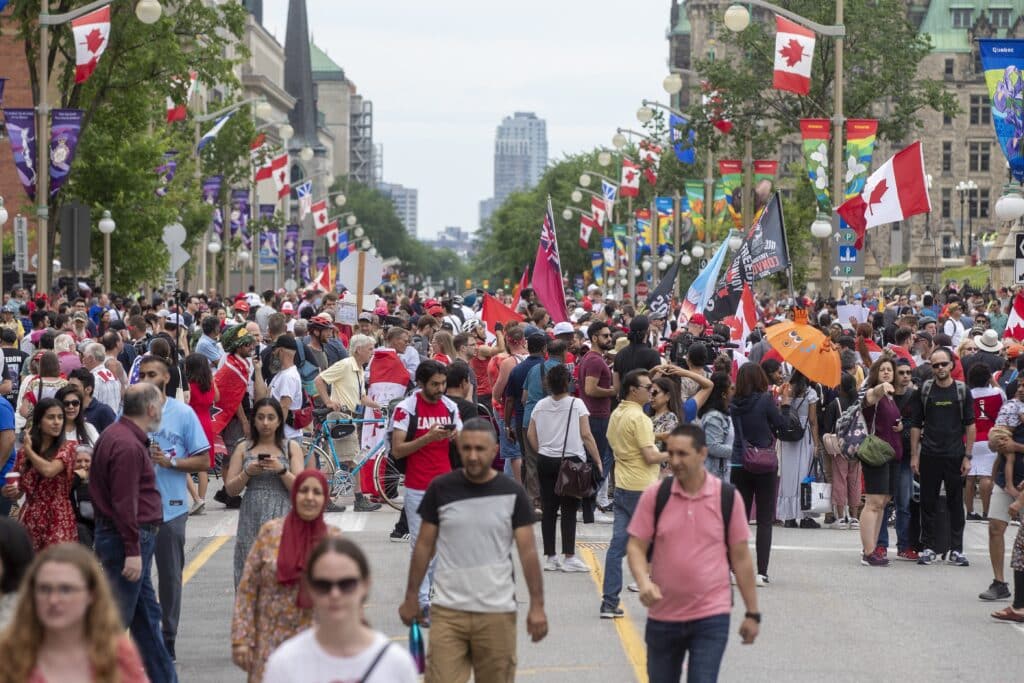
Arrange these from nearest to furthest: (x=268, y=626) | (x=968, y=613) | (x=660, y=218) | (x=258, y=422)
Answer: (x=268, y=626) < (x=258, y=422) < (x=968, y=613) < (x=660, y=218)

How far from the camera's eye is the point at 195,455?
35.8ft

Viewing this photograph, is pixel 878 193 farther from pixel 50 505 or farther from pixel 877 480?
pixel 50 505

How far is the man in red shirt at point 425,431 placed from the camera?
1188cm

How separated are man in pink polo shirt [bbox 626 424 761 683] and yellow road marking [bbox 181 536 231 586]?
6590mm

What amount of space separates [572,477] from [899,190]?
13.3m

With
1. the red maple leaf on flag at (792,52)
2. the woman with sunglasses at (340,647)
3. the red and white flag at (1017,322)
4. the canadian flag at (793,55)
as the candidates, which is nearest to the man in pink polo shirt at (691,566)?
the woman with sunglasses at (340,647)

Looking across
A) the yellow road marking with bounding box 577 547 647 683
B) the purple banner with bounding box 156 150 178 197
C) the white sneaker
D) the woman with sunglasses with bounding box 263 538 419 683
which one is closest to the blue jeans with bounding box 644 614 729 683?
the yellow road marking with bounding box 577 547 647 683

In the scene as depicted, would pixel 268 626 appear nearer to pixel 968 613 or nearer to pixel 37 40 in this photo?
pixel 968 613

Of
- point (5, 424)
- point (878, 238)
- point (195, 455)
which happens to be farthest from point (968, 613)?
point (878, 238)

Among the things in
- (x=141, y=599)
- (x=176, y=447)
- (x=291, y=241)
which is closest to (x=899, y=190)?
(x=176, y=447)

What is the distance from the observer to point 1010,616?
12914 mm

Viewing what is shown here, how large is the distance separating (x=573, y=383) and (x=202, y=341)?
469 cm

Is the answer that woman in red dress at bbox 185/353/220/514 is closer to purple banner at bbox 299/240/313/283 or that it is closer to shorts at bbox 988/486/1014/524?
shorts at bbox 988/486/1014/524

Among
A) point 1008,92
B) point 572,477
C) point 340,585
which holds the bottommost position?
point 572,477
